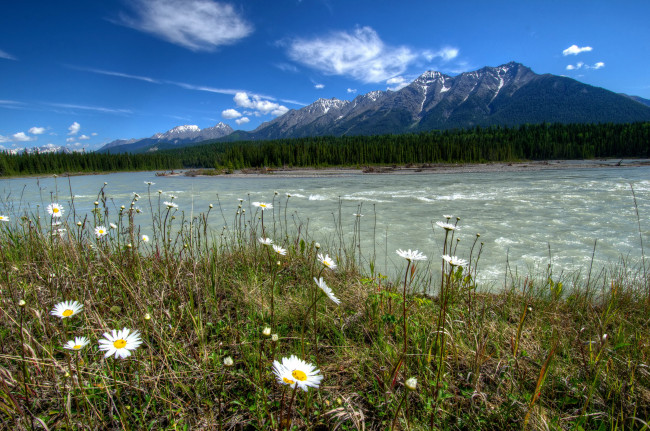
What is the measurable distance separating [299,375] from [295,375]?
0.8 inches

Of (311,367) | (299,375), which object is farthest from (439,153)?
(299,375)

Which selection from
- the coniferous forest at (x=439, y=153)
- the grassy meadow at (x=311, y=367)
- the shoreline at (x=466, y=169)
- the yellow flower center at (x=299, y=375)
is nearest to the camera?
the yellow flower center at (x=299, y=375)

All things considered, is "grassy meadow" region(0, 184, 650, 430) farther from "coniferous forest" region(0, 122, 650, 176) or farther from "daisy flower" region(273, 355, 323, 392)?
"coniferous forest" region(0, 122, 650, 176)

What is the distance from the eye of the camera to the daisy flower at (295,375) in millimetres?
985

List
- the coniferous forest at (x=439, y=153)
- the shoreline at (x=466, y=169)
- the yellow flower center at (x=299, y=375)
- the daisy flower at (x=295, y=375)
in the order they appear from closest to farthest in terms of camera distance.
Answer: the daisy flower at (x=295, y=375)
the yellow flower center at (x=299, y=375)
the shoreline at (x=466, y=169)
the coniferous forest at (x=439, y=153)

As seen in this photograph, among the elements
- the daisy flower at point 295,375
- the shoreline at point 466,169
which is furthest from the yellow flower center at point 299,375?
the shoreline at point 466,169

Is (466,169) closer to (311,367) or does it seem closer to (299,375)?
(311,367)

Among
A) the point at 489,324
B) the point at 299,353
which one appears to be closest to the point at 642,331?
the point at 489,324

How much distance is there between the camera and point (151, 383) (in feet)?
5.63

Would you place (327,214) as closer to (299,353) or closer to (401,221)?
(401,221)

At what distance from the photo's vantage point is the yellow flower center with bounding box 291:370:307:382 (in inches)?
43.9

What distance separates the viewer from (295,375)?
3.70ft

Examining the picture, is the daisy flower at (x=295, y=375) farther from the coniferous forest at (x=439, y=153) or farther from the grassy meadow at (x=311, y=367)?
the coniferous forest at (x=439, y=153)

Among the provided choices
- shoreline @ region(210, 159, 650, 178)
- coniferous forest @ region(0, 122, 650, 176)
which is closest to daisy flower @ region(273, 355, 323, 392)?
shoreline @ region(210, 159, 650, 178)
